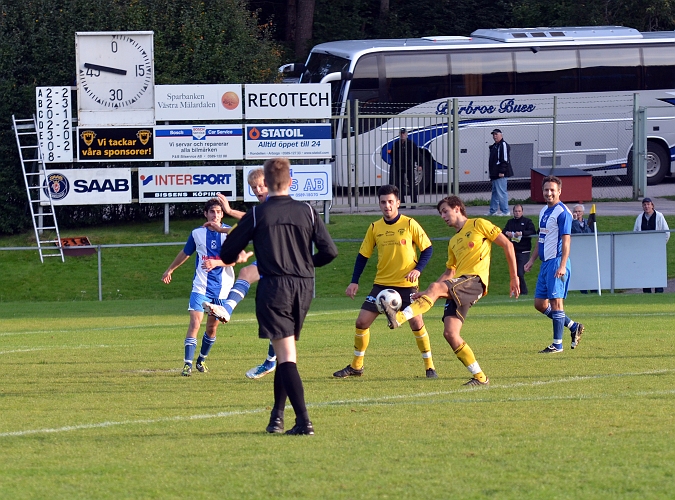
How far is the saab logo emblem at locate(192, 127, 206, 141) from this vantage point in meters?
25.9

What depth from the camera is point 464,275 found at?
32.2ft

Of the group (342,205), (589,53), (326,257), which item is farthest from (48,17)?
(326,257)

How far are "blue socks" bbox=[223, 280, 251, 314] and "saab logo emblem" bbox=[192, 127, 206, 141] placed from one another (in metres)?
15.8

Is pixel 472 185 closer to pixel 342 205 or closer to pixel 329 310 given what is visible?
Answer: pixel 342 205

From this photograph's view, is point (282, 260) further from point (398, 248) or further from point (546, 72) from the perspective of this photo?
point (546, 72)

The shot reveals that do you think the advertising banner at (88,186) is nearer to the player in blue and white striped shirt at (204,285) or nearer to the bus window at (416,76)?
the bus window at (416,76)

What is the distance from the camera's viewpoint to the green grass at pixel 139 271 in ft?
74.1

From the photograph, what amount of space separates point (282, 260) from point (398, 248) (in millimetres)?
3220

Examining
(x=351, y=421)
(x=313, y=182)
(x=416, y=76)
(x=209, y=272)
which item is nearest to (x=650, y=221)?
(x=313, y=182)

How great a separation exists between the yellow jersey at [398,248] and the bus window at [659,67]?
75.8ft

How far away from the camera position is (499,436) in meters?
7.11

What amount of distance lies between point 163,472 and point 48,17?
2360 centimetres

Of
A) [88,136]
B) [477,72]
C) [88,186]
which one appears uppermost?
[477,72]

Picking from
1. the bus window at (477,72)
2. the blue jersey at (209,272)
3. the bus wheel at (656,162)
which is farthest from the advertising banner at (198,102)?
the blue jersey at (209,272)
